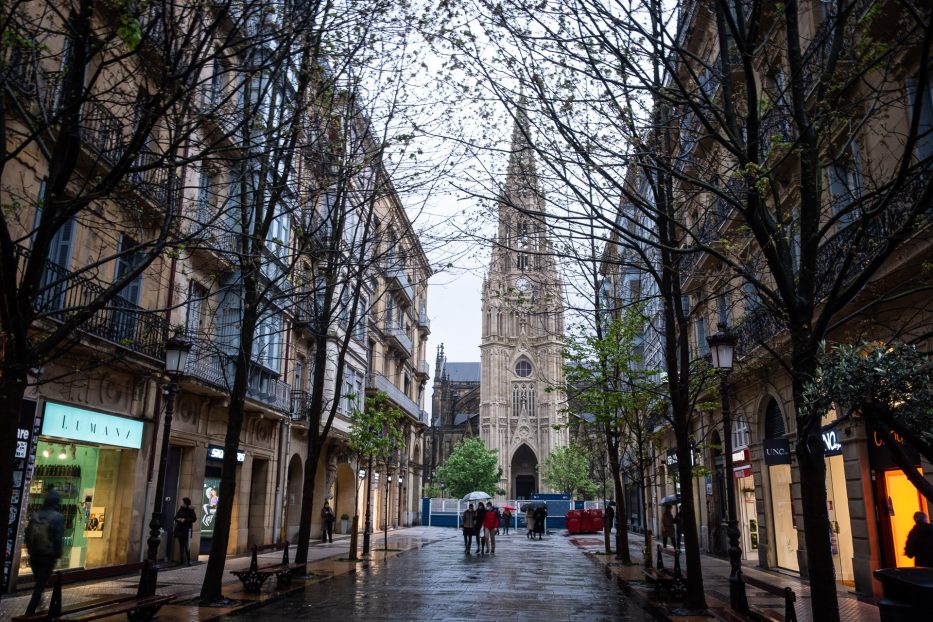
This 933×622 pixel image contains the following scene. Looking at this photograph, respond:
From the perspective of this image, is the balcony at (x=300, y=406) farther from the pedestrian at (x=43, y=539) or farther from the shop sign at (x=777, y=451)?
the pedestrian at (x=43, y=539)

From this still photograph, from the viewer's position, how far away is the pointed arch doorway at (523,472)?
331 ft

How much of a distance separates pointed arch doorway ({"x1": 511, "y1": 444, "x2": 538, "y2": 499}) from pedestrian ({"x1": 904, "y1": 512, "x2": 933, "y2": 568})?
297 ft

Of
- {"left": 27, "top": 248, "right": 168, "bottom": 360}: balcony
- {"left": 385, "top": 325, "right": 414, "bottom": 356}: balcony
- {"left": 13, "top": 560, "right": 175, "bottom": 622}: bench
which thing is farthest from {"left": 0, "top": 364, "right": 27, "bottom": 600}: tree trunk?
{"left": 385, "top": 325, "right": 414, "bottom": 356}: balcony

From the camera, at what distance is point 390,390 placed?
1644 inches

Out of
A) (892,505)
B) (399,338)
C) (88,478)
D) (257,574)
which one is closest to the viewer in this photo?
(257,574)

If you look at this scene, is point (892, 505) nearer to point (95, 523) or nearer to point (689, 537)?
point (689, 537)

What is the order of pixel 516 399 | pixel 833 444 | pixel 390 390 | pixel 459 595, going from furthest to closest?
1. pixel 516 399
2. pixel 390 390
3. pixel 833 444
4. pixel 459 595

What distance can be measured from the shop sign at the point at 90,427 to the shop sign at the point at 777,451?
50.7 feet

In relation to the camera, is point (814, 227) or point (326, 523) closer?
point (814, 227)

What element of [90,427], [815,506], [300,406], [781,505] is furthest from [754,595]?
[300,406]

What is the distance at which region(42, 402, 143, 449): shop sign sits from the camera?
576 inches

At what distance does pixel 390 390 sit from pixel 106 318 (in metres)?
27.2

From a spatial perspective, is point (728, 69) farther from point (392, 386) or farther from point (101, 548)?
point (392, 386)

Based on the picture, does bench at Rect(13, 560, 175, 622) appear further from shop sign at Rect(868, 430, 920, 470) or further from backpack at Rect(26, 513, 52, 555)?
shop sign at Rect(868, 430, 920, 470)
